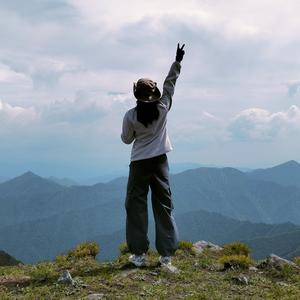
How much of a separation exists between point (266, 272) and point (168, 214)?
284 centimetres

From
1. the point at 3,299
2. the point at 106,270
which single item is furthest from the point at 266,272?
the point at 3,299

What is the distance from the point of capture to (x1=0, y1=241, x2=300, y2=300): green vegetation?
830 centimetres

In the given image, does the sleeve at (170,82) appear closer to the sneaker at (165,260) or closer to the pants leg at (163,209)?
the pants leg at (163,209)

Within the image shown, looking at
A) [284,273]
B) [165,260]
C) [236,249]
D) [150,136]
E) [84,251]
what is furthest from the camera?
[236,249]

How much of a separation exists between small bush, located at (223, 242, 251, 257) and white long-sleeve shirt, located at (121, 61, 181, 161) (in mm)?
4737

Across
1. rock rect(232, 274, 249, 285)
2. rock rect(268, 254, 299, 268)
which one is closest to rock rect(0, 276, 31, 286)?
rock rect(232, 274, 249, 285)

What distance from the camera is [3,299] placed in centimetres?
785

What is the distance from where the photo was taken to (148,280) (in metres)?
9.30

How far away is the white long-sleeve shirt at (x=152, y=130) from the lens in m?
10.1

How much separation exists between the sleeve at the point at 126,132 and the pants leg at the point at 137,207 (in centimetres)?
53

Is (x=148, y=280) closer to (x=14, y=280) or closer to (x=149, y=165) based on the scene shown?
(x=149, y=165)

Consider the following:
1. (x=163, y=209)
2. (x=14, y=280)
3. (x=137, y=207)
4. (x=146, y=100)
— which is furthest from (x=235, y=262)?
(x=14, y=280)

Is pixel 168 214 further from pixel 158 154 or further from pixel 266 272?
pixel 266 272

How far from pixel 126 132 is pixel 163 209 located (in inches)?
76.2
